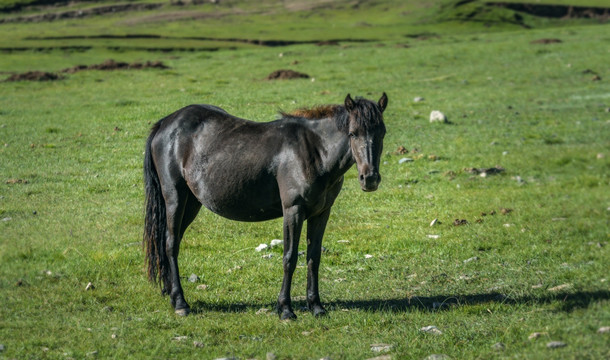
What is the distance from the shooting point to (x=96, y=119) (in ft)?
78.9

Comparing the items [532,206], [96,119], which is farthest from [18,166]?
[532,206]

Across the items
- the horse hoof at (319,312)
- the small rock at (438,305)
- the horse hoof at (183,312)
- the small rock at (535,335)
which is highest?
the small rock at (535,335)

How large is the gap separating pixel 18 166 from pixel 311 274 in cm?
1167

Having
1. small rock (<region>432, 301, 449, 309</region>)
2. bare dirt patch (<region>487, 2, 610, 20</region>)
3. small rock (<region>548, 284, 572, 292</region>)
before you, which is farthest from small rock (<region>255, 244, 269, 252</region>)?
bare dirt patch (<region>487, 2, 610, 20</region>)

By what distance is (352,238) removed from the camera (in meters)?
13.5

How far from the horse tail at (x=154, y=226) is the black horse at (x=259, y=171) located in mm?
16

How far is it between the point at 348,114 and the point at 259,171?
5.12 feet

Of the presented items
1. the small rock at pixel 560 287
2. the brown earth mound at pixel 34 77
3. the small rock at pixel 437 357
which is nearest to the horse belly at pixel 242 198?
the small rock at pixel 437 357

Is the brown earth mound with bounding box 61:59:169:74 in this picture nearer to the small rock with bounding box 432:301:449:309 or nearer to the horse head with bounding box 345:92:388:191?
the horse head with bounding box 345:92:388:191

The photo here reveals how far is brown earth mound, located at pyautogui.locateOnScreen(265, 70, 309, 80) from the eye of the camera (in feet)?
108

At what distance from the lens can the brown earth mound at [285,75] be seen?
108 ft

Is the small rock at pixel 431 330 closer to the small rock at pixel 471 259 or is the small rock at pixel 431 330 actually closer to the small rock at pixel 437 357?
the small rock at pixel 437 357

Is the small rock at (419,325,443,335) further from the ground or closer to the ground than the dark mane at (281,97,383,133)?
closer to the ground

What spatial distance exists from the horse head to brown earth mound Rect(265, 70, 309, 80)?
24.3 meters
